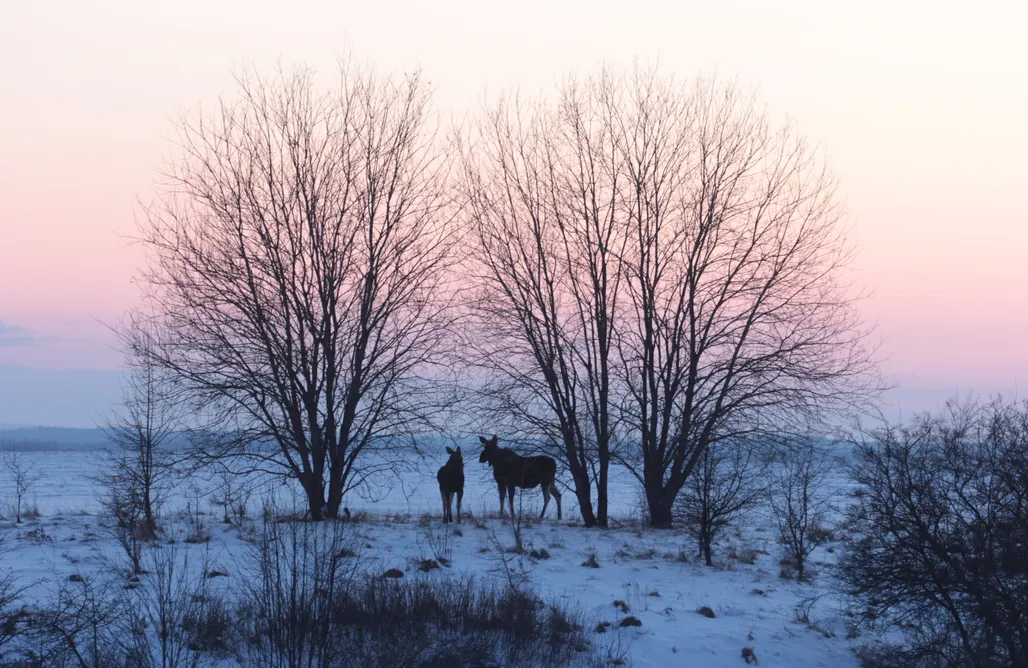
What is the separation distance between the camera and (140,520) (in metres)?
14.9

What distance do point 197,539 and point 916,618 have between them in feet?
35.0

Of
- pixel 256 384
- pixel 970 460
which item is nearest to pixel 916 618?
pixel 970 460

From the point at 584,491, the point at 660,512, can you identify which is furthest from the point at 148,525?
the point at 660,512

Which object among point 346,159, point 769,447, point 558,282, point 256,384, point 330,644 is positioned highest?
point 346,159

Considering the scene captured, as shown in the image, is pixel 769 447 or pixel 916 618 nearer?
pixel 916 618

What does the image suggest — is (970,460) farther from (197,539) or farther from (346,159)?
(346,159)

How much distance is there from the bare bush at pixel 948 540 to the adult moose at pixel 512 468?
921 centimetres

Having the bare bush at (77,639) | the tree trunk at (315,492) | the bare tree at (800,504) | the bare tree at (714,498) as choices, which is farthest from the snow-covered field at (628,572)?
the tree trunk at (315,492)

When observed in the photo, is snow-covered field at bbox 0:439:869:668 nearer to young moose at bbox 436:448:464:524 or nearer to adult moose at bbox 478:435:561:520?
young moose at bbox 436:448:464:524

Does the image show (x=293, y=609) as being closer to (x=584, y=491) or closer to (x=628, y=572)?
(x=628, y=572)

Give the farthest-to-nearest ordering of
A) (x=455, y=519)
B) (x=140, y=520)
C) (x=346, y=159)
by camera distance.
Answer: (x=455, y=519), (x=346, y=159), (x=140, y=520)

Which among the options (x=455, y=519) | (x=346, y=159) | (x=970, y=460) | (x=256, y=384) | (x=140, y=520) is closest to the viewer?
(x=970, y=460)

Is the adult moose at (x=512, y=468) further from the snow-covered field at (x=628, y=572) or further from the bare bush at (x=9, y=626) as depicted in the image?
the bare bush at (x=9, y=626)

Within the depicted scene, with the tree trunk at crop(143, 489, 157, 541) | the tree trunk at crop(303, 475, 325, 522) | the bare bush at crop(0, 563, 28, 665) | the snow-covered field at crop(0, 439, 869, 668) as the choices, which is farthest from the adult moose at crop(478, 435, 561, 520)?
the bare bush at crop(0, 563, 28, 665)
